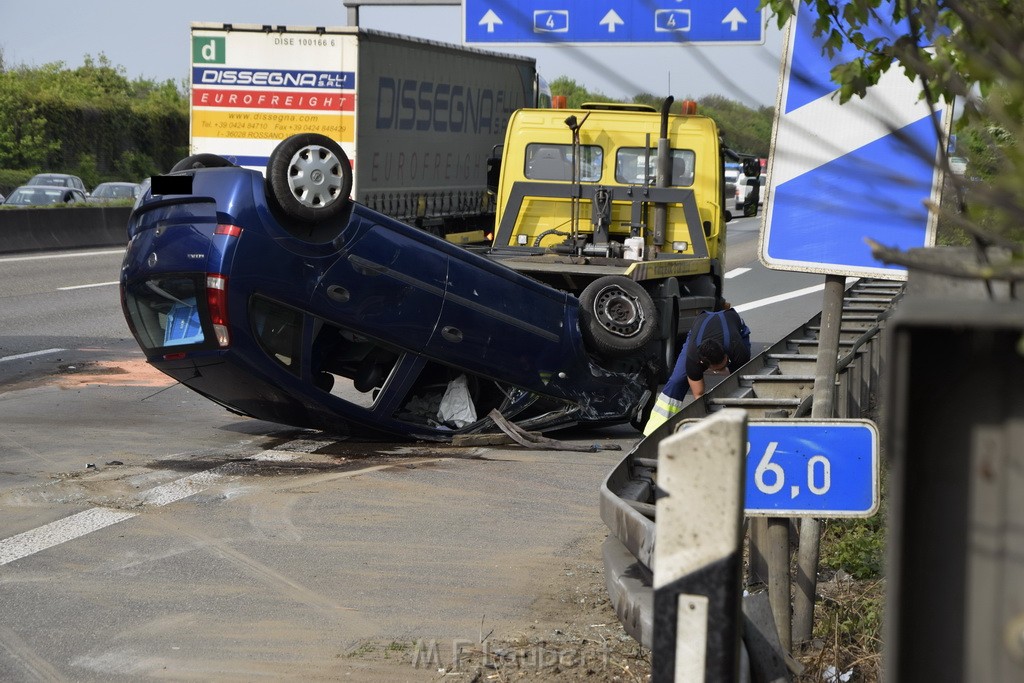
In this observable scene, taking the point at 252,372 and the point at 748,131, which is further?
the point at 252,372

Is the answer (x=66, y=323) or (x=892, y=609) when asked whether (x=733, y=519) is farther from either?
(x=66, y=323)

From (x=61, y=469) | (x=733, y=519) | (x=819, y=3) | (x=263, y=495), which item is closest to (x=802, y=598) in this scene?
(x=819, y=3)

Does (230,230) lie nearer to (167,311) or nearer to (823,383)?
(167,311)

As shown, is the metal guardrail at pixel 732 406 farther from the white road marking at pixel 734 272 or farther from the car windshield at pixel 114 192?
the car windshield at pixel 114 192

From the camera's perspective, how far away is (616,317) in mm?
11328

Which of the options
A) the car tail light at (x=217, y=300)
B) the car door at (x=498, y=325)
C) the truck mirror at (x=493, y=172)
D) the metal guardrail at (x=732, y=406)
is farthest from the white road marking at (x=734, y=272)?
the car tail light at (x=217, y=300)

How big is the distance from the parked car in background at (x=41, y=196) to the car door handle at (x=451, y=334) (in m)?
26.1

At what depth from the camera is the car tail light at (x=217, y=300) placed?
8.76 m

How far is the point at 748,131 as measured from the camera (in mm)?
2469

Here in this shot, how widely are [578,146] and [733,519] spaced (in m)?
12.8

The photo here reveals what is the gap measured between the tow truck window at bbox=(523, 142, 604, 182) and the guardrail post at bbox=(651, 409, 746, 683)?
12898 mm

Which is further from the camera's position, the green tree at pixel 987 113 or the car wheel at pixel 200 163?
the car wheel at pixel 200 163

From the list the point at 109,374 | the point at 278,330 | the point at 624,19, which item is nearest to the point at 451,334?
the point at 278,330

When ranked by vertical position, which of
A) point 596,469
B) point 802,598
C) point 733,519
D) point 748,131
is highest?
point 748,131
